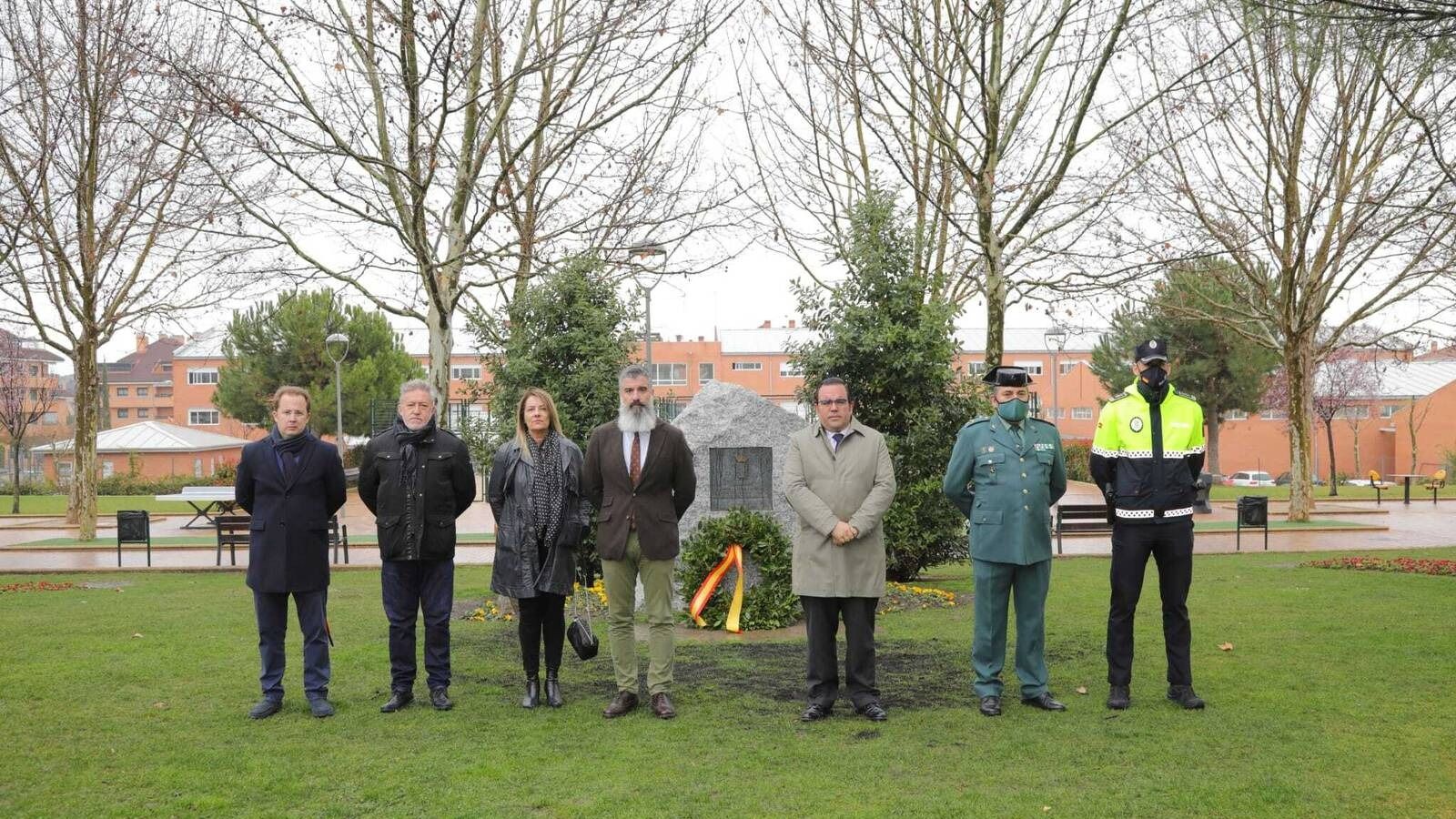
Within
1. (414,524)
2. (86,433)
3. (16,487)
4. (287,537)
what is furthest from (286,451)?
(16,487)

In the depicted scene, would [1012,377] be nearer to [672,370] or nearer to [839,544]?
[839,544]

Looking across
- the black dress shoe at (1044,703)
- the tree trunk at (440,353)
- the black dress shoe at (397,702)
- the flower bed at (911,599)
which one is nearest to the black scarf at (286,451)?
the black dress shoe at (397,702)

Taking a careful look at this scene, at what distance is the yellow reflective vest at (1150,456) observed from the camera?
6191mm

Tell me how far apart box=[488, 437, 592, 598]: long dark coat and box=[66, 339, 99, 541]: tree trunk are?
17.0 metres

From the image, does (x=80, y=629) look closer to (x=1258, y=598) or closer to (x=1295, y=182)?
(x=1258, y=598)

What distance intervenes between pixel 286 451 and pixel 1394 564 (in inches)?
499

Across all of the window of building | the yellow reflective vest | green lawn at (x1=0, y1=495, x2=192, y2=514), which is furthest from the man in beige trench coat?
the window of building

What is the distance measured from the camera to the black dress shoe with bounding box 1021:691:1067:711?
6261 mm

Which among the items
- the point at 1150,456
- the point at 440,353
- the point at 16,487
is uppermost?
the point at 440,353

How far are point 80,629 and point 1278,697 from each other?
9.27 metres

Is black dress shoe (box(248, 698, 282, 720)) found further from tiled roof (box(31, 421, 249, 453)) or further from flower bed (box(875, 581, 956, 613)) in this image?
tiled roof (box(31, 421, 249, 453))

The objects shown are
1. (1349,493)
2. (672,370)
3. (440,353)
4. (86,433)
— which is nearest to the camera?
(440,353)

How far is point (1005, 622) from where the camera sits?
6418 mm

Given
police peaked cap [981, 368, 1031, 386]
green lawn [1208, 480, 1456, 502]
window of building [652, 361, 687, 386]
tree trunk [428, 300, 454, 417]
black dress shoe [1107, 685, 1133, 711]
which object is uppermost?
window of building [652, 361, 687, 386]
